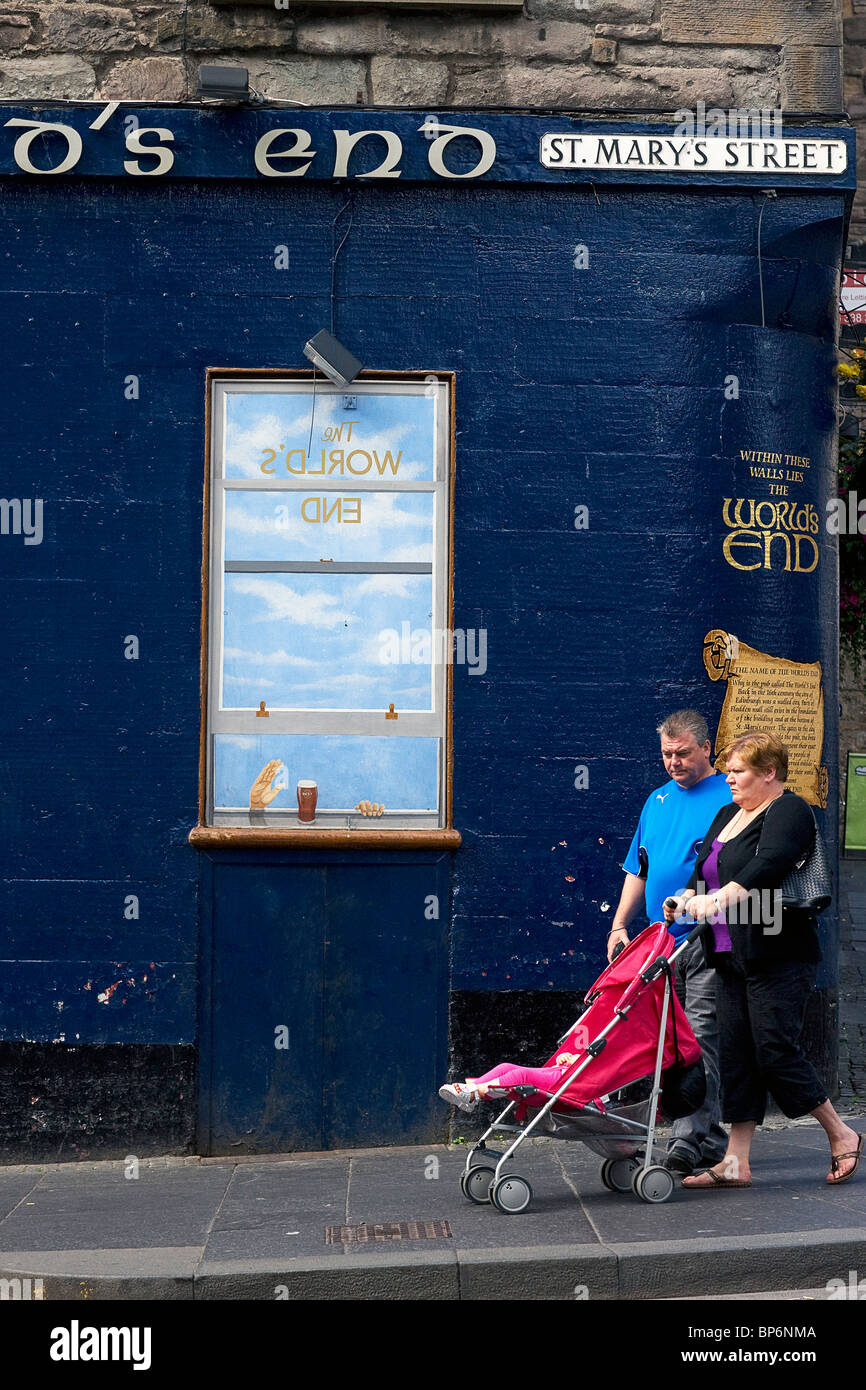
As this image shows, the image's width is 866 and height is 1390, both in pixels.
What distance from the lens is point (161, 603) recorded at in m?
7.50

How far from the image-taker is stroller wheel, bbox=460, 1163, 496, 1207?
6.08 metres

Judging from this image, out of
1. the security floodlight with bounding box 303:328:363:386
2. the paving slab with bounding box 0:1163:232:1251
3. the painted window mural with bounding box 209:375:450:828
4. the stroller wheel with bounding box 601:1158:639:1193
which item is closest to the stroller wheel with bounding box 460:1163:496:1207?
the stroller wheel with bounding box 601:1158:639:1193

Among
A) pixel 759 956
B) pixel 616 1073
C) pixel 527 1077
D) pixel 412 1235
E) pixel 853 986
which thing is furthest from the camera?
pixel 853 986

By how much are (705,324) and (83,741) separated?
375 cm

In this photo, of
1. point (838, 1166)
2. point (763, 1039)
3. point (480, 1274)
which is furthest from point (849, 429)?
point (480, 1274)

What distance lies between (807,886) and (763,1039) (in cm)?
65

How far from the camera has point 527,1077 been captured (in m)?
5.88

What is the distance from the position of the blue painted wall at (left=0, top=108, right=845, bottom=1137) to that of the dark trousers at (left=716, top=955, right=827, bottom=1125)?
3.85 feet

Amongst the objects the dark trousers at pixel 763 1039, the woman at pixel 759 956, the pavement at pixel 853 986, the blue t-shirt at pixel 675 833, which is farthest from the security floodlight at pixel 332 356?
the pavement at pixel 853 986

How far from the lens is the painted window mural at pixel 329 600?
7539 mm

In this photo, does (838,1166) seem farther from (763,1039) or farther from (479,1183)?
(479,1183)

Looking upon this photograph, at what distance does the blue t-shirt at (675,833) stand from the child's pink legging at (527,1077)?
963 millimetres

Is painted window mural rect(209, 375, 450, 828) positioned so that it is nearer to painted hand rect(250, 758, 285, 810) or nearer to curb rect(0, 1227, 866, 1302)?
painted hand rect(250, 758, 285, 810)

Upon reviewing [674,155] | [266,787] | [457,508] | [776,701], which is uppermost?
[674,155]
